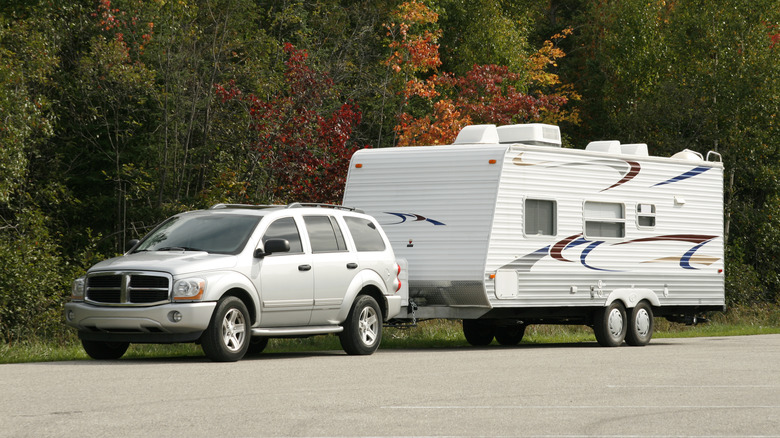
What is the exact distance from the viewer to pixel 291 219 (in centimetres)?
1530

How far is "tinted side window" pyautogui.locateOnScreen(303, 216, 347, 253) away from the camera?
15.4 m

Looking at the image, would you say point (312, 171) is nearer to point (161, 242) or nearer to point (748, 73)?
point (161, 242)

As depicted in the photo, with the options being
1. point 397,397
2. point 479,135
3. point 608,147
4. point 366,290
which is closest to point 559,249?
point 479,135

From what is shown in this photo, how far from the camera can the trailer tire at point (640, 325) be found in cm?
1927

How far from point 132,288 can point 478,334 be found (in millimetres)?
7989

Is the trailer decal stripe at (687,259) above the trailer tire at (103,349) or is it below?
above

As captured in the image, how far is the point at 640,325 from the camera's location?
19.4 meters

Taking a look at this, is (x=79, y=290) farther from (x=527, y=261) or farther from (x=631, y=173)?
(x=631, y=173)

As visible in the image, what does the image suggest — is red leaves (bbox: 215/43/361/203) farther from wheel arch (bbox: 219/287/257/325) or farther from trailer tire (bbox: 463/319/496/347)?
wheel arch (bbox: 219/287/257/325)

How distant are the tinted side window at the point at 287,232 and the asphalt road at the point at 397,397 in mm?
1461

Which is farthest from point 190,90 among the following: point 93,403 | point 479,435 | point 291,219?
point 479,435

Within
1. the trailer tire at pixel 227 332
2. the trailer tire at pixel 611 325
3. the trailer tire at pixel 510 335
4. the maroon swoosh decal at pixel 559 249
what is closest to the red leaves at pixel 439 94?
the trailer tire at pixel 510 335

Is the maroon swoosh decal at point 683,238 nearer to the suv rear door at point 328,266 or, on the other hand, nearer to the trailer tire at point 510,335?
the trailer tire at point 510,335

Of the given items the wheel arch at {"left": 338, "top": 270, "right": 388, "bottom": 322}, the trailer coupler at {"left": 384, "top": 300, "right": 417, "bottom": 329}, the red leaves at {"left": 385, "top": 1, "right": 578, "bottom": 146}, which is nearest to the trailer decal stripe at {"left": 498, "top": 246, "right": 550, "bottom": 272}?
the trailer coupler at {"left": 384, "top": 300, "right": 417, "bottom": 329}
